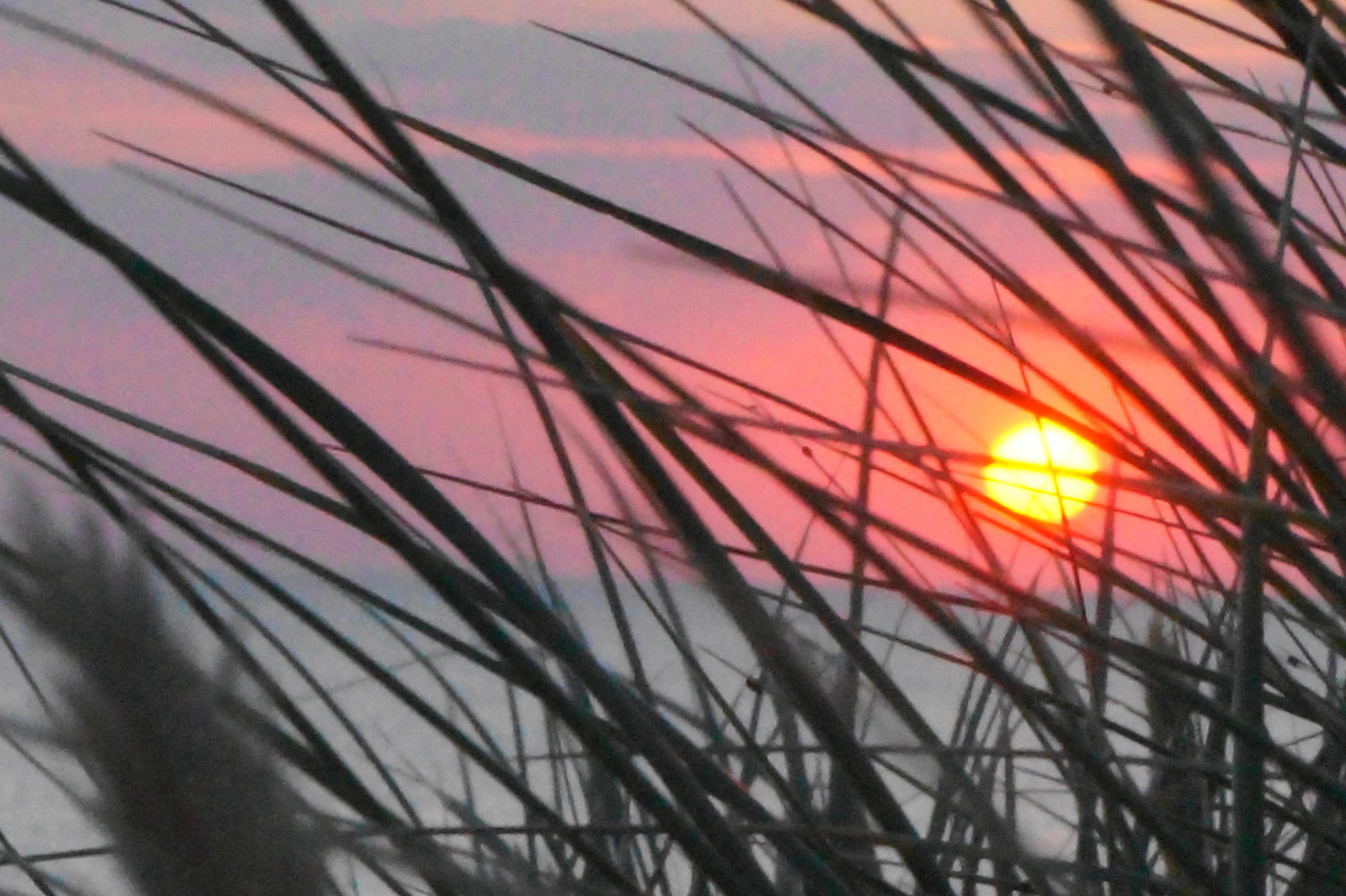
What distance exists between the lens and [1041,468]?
298mm

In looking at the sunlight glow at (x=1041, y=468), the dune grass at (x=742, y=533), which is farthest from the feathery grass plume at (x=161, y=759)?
the sunlight glow at (x=1041, y=468)

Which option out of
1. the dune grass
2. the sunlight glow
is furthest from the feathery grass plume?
the sunlight glow

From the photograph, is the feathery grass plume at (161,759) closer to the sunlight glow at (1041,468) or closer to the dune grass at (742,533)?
the dune grass at (742,533)

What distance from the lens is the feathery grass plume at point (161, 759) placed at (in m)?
0.12

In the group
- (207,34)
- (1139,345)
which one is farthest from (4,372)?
(1139,345)

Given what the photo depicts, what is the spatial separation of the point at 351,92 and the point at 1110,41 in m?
0.10

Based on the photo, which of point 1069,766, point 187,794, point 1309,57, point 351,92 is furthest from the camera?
point 1069,766

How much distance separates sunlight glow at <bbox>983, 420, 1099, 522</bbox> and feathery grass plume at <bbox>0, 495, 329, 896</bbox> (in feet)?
0.59

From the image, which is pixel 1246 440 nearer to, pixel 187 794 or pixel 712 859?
pixel 712 859

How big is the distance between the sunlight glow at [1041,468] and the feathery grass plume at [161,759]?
0.59 ft

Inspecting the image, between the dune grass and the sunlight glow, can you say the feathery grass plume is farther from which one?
the sunlight glow

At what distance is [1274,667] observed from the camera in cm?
41

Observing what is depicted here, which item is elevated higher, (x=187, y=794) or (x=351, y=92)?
(x=351, y=92)

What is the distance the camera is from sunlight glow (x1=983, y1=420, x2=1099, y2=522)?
0.31 m
